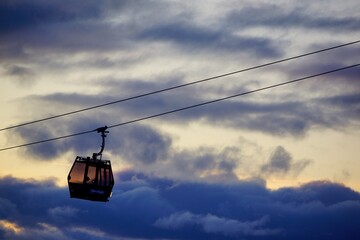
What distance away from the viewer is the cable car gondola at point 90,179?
3884 centimetres

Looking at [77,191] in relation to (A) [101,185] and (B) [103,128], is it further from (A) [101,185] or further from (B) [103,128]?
(B) [103,128]

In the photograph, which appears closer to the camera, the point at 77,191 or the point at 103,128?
the point at 103,128

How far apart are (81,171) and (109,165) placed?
1.75 meters

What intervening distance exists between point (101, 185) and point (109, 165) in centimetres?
133

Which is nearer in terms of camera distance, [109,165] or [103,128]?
[103,128]

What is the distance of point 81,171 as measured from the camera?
39.1 metres

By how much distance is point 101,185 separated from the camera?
1535 inches

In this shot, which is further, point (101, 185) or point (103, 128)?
point (101, 185)

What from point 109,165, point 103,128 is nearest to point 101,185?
point 109,165

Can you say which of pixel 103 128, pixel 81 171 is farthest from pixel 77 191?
pixel 103 128

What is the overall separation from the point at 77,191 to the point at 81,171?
1248 millimetres

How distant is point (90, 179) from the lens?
127ft

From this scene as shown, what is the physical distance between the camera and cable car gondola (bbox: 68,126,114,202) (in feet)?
127

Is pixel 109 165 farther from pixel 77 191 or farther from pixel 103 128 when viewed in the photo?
pixel 103 128
